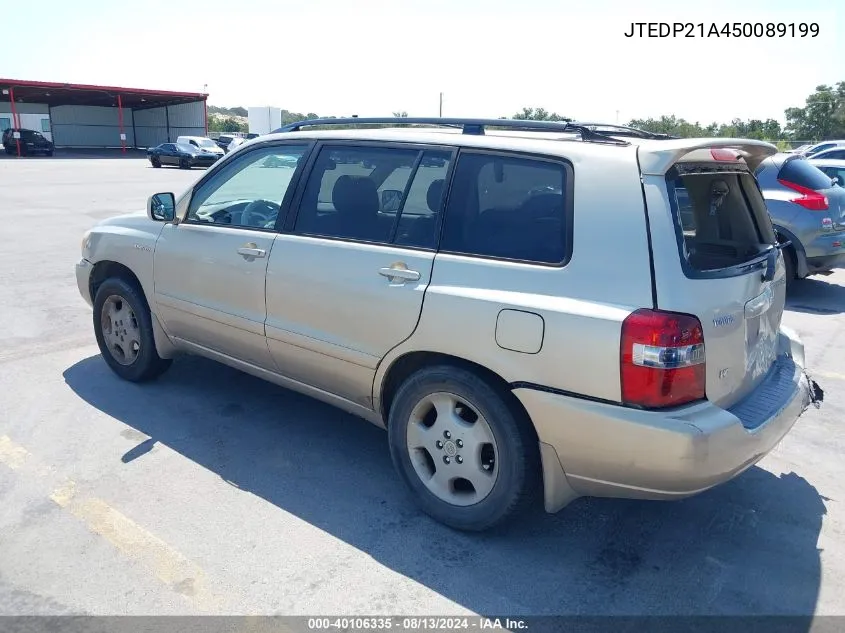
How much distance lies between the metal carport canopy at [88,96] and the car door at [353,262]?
150 feet

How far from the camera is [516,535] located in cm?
327

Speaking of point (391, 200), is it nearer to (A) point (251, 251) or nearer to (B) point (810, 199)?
(A) point (251, 251)

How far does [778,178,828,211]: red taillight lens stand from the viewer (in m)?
7.90

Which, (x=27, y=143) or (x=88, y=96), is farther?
(x=88, y=96)

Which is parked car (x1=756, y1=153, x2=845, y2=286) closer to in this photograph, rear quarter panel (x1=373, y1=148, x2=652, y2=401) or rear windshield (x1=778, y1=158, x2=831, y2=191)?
rear windshield (x1=778, y1=158, x2=831, y2=191)

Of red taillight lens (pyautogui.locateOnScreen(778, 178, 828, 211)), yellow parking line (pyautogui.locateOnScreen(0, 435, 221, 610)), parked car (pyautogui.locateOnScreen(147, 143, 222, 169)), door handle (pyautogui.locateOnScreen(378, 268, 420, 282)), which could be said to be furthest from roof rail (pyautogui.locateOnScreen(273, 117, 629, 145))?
parked car (pyautogui.locateOnScreen(147, 143, 222, 169))

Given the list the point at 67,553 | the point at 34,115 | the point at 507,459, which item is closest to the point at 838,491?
the point at 507,459

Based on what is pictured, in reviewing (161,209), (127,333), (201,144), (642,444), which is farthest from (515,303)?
(201,144)

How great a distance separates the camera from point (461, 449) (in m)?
3.19

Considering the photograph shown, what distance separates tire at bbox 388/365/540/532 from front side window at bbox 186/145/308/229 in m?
1.46

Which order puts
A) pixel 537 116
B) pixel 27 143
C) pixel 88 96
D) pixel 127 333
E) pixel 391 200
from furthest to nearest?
pixel 88 96 → pixel 27 143 → pixel 537 116 → pixel 127 333 → pixel 391 200

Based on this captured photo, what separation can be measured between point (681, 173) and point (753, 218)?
937 mm

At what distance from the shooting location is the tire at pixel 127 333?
4.77 m

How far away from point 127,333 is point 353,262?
7.58 feet
